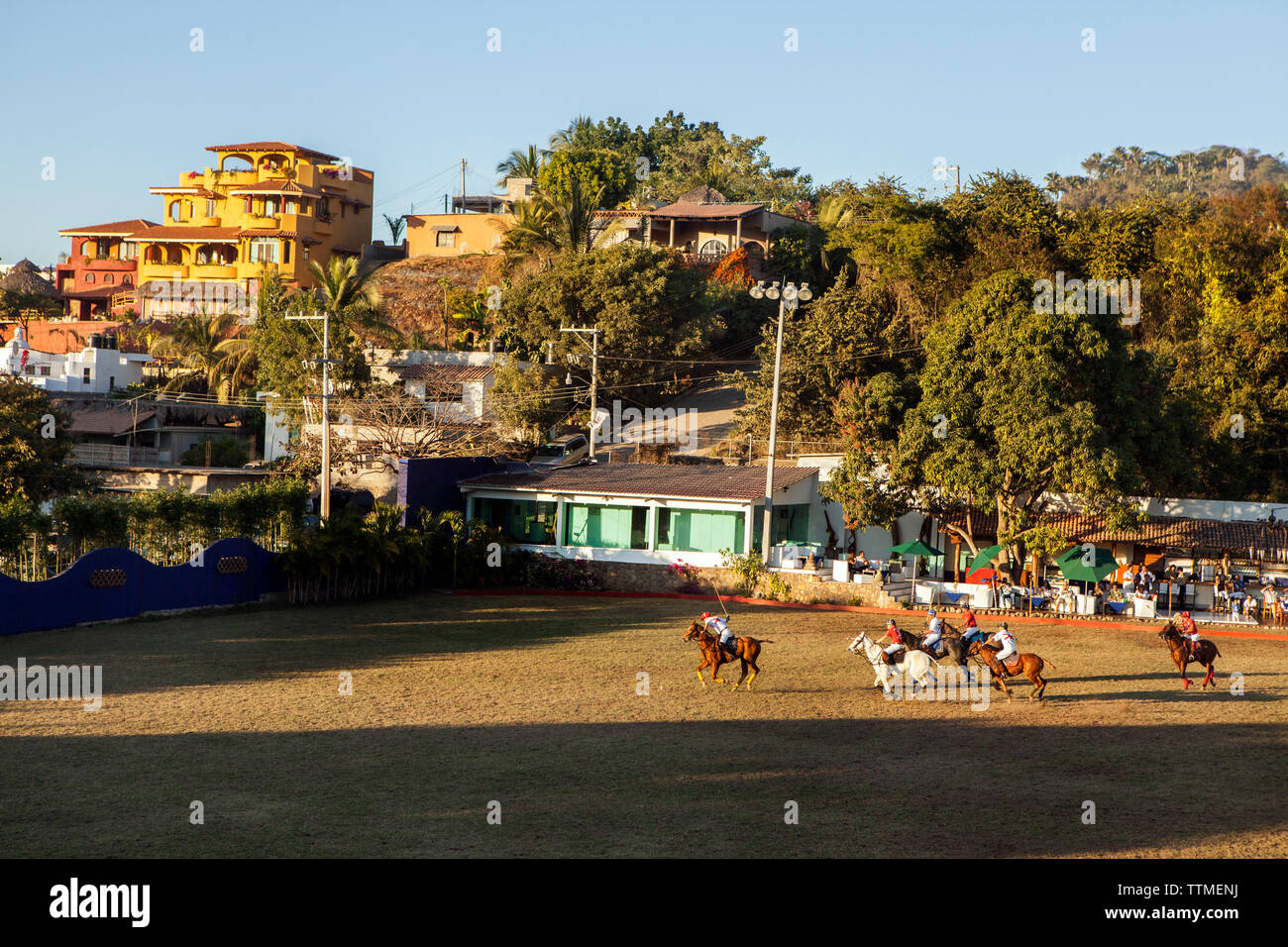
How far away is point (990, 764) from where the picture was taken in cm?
1576

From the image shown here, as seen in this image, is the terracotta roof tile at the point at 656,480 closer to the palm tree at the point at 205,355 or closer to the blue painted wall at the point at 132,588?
the blue painted wall at the point at 132,588

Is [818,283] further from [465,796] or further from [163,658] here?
[465,796]

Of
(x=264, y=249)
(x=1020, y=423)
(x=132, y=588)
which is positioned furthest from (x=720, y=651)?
(x=264, y=249)

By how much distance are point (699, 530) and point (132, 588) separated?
16742 mm

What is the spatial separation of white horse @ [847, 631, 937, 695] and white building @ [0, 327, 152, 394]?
181ft

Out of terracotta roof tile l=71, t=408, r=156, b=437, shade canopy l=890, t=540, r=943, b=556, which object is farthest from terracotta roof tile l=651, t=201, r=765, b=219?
shade canopy l=890, t=540, r=943, b=556

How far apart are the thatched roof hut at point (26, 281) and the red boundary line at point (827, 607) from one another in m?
72.9

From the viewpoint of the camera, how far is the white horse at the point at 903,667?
2081cm

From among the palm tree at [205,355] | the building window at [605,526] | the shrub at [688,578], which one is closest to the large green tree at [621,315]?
the palm tree at [205,355]

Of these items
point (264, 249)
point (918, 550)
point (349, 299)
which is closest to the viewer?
point (918, 550)

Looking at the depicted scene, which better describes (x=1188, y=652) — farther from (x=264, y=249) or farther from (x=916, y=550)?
(x=264, y=249)

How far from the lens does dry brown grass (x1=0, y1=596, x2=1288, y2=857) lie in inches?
482

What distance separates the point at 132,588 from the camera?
28.3 m
